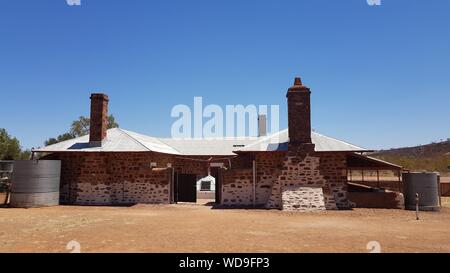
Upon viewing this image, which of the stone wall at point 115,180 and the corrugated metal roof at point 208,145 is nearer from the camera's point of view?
the stone wall at point 115,180

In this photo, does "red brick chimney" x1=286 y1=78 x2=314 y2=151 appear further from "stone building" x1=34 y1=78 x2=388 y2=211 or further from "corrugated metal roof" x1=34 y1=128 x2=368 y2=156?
"corrugated metal roof" x1=34 y1=128 x2=368 y2=156

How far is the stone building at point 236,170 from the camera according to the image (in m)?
15.4

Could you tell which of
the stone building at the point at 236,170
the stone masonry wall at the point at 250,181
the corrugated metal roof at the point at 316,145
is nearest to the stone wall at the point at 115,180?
the stone building at the point at 236,170

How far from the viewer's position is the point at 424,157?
6838 centimetres

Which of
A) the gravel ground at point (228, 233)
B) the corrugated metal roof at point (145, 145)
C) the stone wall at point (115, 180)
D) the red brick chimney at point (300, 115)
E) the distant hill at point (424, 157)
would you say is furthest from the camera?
the distant hill at point (424, 157)

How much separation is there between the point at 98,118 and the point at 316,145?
11287mm

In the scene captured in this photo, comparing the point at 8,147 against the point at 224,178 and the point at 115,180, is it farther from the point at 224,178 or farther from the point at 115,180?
the point at 224,178

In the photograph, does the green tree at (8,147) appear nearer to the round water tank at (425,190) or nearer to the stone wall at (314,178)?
the stone wall at (314,178)

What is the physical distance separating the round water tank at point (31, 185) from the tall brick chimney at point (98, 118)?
266 centimetres

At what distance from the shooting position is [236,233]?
8984mm

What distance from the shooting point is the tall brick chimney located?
59.2ft

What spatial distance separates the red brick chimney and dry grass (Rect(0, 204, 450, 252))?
3.72 m

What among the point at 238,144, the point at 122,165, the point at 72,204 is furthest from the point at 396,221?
the point at 238,144
